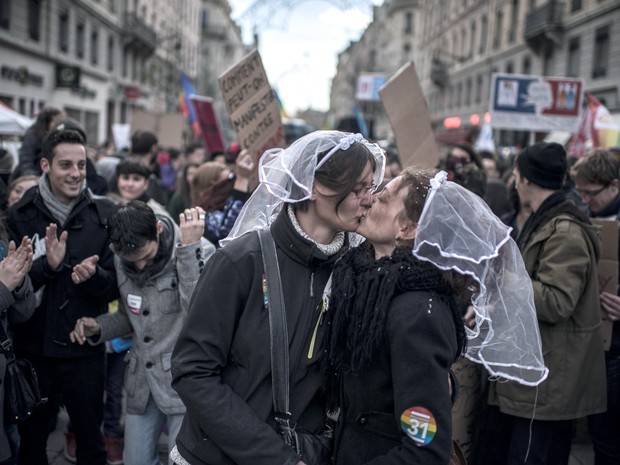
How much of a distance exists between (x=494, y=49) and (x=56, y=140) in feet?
110

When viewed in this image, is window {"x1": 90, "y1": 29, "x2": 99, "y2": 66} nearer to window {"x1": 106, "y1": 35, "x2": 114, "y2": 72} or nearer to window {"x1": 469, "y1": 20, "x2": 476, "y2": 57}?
window {"x1": 106, "y1": 35, "x2": 114, "y2": 72}

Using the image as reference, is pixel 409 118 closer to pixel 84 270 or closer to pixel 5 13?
pixel 84 270

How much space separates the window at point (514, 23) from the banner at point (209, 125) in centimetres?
2656

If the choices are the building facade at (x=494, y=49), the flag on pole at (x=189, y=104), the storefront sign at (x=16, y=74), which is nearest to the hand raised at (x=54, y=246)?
the flag on pole at (x=189, y=104)

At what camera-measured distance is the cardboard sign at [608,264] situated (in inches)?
141

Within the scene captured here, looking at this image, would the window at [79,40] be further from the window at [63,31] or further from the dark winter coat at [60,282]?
the dark winter coat at [60,282]

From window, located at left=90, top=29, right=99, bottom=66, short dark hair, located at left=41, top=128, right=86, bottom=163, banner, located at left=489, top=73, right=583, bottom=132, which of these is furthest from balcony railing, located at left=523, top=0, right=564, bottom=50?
short dark hair, located at left=41, top=128, right=86, bottom=163

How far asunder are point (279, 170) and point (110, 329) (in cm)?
181

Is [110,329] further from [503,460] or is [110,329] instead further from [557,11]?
[557,11]

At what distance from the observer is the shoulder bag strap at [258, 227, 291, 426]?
1924 mm

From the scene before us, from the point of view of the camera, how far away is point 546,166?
3213 mm

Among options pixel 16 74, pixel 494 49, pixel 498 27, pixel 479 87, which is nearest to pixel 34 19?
pixel 16 74

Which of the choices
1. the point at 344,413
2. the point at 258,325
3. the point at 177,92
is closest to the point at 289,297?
the point at 258,325

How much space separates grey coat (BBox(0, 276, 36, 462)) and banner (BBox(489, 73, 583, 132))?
7.38 m
